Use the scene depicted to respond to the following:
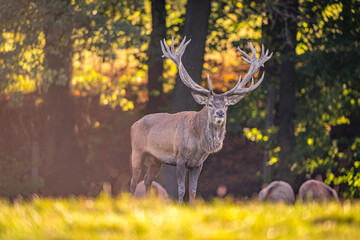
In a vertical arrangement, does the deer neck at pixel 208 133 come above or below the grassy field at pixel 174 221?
above

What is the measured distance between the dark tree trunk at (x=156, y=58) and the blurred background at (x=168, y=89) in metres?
0.04

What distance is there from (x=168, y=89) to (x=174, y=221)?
14771 mm

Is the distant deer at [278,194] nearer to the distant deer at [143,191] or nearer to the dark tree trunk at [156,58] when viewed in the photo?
the distant deer at [143,191]

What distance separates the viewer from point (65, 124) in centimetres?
1980

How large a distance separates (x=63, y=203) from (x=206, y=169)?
13.4 metres

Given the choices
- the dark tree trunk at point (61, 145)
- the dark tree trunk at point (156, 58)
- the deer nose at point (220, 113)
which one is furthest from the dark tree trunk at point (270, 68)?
the deer nose at point (220, 113)

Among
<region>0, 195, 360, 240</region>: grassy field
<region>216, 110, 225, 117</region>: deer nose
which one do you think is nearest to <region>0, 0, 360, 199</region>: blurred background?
<region>216, 110, 225, 117</region>: deer nose

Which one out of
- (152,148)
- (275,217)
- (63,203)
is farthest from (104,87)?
(275,217)

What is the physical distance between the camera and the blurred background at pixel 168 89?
1742cm

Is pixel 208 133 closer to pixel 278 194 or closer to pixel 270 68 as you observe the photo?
pixel 278 194

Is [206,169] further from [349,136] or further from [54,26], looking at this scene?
[54,26]

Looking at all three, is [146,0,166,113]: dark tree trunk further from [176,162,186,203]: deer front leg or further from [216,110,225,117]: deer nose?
[216,110,225,117]: deer nose

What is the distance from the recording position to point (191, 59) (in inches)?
625

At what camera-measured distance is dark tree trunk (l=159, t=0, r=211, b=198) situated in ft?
51.9
